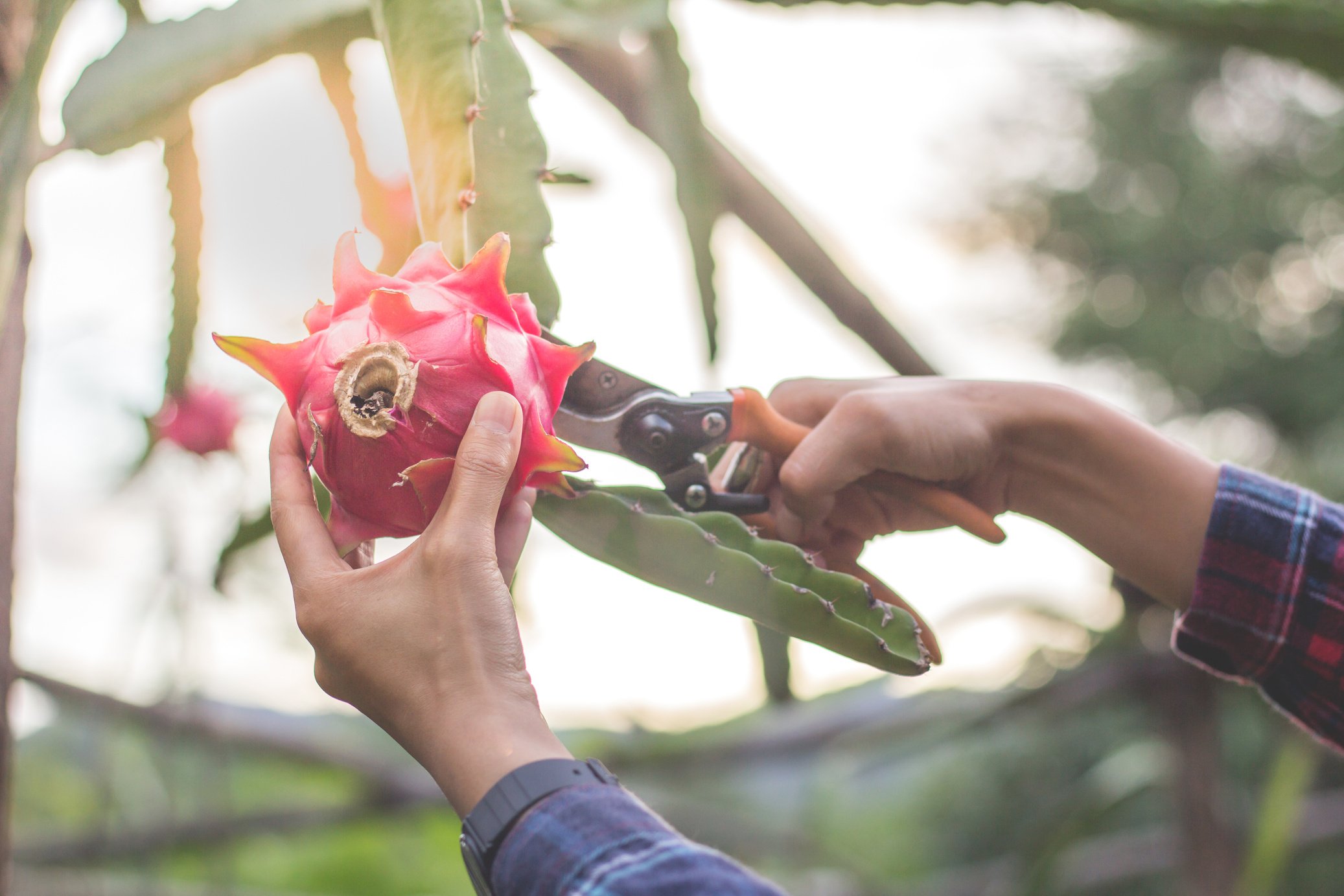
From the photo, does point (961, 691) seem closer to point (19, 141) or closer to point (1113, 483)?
point (1113, 483)

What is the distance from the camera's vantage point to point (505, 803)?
1.45 ft

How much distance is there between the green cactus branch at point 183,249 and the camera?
946 millimetres

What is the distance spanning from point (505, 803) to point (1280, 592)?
759mm

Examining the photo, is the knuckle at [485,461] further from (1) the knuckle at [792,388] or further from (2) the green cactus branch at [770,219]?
(2) the green cactus branch at [770,219]

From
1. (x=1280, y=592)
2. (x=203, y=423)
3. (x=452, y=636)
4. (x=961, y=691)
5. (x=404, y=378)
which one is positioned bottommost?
(x=961, y=691)

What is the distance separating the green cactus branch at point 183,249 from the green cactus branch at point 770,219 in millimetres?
399

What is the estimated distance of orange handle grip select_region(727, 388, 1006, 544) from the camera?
0.73 meters

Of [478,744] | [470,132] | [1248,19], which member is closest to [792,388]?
[470,132]

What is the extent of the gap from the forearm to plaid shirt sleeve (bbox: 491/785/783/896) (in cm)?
55

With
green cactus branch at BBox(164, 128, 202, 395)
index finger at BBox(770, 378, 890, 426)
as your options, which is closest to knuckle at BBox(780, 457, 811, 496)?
index finger at BBox(770, 378, 890, 426)

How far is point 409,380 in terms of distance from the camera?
1.57ft

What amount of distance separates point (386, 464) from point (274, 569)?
214 cm

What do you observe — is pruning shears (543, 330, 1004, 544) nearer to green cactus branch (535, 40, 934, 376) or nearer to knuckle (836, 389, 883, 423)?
knuckle (836, 389, 883, 423)

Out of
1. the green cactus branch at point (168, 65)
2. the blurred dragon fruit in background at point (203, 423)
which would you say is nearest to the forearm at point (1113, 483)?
the green cactus branch at point (168, 65)
